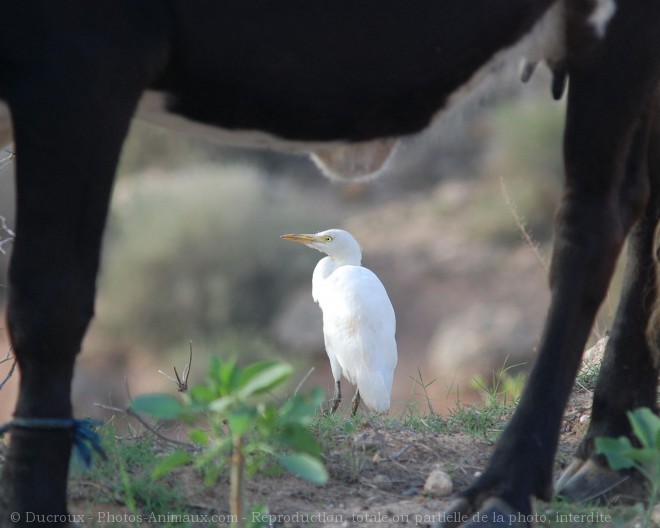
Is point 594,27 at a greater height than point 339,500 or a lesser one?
greater

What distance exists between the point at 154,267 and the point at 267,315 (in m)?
1.81

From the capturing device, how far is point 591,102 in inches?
123

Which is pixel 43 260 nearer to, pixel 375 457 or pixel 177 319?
pixel 375 457

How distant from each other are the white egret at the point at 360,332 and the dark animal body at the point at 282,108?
1.94m

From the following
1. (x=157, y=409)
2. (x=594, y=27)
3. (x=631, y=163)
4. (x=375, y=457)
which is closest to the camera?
(x=157, y=409)

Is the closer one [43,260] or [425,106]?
[43,260]

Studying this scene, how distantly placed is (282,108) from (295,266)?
1511cm

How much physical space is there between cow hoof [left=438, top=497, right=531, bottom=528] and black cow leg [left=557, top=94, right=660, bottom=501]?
45 cm

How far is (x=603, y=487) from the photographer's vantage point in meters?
3.33

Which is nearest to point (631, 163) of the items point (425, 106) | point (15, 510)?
point (425, 106)

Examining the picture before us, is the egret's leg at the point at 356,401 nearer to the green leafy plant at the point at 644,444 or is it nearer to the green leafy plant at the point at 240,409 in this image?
the green leafy plant at the point at 644,444

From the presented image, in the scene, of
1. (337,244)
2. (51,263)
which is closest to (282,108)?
(51,263)

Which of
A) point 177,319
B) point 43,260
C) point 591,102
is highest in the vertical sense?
point 591,102

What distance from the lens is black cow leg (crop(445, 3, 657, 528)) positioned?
119 inches
